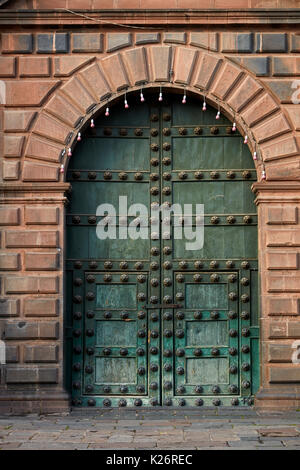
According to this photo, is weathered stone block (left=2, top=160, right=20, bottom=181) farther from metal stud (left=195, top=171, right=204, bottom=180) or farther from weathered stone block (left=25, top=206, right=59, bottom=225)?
metal stud (left=195, top=171, right=204, bottom=180)

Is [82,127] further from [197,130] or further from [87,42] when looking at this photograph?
[197,130]

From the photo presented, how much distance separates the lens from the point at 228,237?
9266 millimetres

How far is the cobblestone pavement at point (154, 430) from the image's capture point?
274 inches

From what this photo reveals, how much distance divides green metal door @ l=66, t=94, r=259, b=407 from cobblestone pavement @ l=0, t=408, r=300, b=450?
381 millimetres

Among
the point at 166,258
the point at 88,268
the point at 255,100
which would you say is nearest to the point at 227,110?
the point at 255,100

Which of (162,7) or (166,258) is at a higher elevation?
(162,7)

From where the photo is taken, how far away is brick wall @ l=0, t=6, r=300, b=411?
8.84 m

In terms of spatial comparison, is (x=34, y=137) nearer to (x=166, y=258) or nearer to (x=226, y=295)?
(x=166, y=258)

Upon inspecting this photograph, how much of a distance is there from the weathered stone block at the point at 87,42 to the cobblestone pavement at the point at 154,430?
420 centimetres

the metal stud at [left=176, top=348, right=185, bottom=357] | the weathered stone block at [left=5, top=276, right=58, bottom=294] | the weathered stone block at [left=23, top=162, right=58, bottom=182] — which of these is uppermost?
the weathered stone block at [left=23, top=162, right=58, bottom=182]

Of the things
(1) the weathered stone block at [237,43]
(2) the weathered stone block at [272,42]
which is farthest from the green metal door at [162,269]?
(2) the weathered stone block at [272,42]

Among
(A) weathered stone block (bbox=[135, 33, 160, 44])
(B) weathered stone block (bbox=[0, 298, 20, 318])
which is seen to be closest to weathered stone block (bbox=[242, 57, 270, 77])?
(A) weathered stone block (bbox=[135, 33, 160, 44])

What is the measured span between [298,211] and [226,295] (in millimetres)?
1295

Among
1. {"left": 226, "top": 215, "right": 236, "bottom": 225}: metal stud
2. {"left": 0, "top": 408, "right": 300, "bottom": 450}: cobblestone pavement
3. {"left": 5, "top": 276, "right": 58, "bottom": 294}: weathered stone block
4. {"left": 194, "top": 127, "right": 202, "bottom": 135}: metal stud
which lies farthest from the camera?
{"left": 194, "top": 127, "right": 202, "bottom": 135}: metal stud
